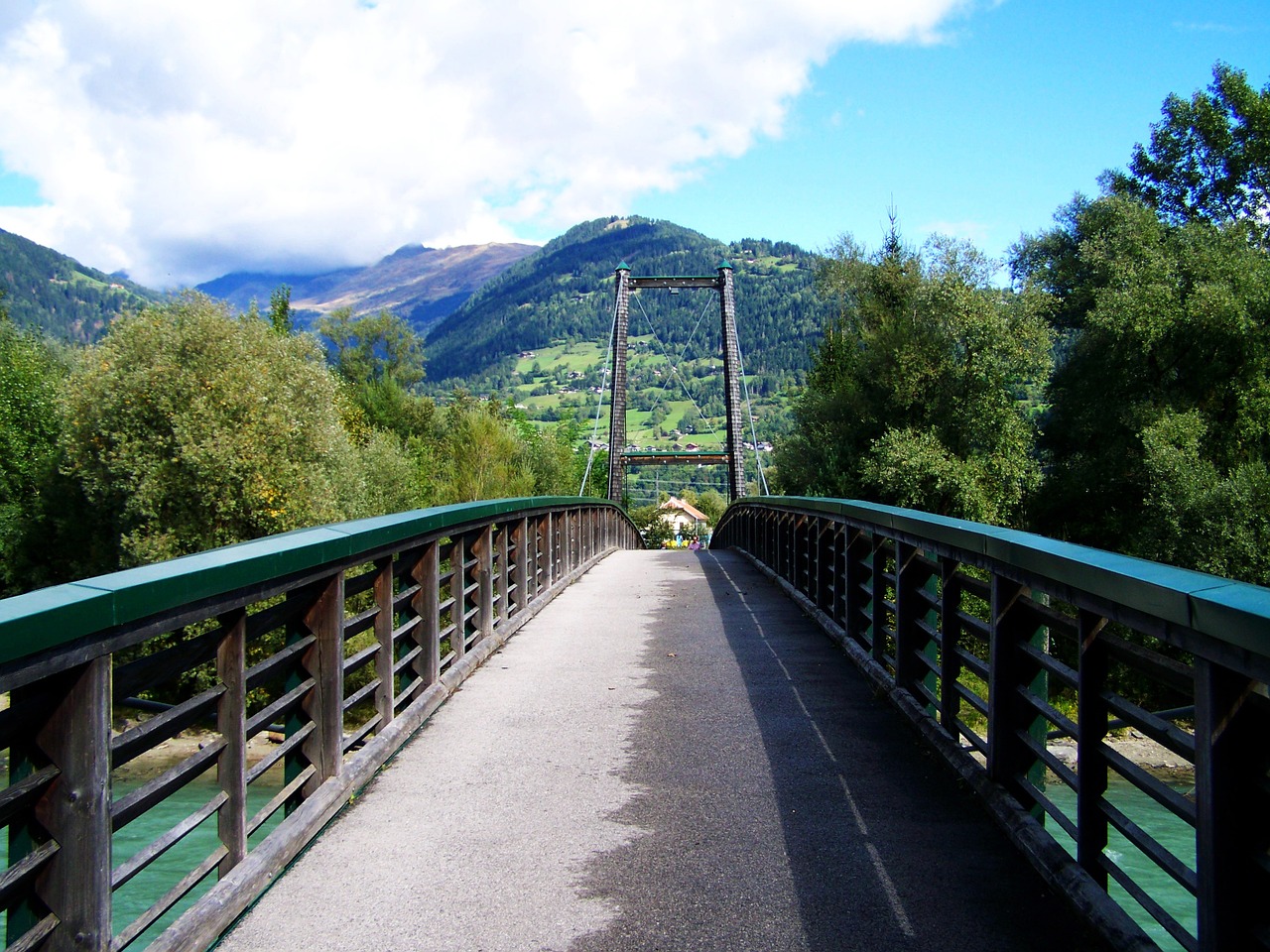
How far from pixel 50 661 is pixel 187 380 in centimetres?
2536

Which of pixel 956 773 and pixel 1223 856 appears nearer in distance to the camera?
pixel 1223 856

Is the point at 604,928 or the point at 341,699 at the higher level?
the point at 341,699

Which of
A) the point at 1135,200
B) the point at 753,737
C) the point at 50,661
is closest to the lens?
the point at 50,661

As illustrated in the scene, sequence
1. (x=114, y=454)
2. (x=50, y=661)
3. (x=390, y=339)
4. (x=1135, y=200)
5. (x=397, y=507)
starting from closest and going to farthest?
(x=50, y=661)
(x=114, y=454)
(x=1135, y=200)
(x=397, y=507)
(x=390, y=339)

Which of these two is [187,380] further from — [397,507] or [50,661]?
[50,661]

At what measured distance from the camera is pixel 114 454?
2500cm

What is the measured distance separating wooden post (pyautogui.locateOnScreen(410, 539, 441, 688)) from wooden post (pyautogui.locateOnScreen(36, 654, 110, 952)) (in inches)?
125

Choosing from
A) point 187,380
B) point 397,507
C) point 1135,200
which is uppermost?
point 1135,200

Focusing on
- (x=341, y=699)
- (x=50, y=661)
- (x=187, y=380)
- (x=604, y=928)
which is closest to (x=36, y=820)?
(x=50, y=661)

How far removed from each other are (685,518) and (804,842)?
132729 millimetres

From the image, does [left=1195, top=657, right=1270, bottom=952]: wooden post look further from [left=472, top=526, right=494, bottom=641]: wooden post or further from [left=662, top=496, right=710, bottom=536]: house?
[left=662, top=496, right=710, bottom=536]: house

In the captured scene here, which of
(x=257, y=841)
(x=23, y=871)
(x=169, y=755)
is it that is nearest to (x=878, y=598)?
(x=23, y=871)

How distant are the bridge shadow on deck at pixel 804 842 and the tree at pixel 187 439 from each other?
21.3 m

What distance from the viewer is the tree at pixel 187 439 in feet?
81.8
